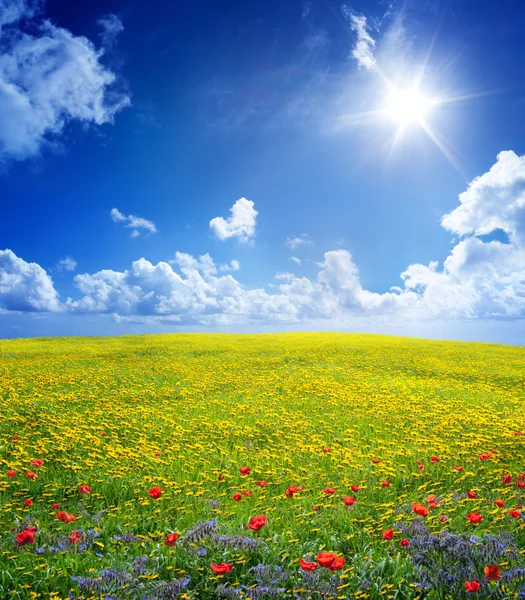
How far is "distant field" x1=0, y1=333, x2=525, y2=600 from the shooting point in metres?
4.60

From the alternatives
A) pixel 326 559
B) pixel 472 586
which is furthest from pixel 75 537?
pixel 472 586

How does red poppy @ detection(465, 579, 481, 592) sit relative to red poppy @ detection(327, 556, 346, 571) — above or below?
below

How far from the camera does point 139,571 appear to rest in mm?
4594

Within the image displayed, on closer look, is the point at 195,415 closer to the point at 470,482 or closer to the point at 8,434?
the point at 8,434

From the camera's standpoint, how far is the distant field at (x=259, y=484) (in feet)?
15.1

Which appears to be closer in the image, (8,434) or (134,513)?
(134,513)

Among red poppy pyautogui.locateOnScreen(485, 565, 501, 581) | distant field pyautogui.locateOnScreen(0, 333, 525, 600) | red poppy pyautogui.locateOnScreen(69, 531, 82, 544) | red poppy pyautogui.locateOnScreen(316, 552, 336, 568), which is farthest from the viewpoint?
red poppy pyautogui.locateOnScreen(69, 531, 82, 544)

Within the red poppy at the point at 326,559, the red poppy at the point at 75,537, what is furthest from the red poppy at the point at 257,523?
the red poppy at the point at 75,537

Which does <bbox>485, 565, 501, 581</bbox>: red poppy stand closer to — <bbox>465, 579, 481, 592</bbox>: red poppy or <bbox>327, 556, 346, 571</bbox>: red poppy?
<bbox>465, 579, 481, 592</bbox>: red poppy

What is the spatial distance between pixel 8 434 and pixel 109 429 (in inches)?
97.4

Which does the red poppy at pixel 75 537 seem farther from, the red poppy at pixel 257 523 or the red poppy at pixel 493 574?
the red poppy at pixel 493 574

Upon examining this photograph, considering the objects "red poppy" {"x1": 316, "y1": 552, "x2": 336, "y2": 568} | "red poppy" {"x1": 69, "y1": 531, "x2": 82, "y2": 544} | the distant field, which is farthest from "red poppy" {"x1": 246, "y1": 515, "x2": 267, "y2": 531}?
"red poppy" {"x1": 69, "y1": 531, "x2": 82, "y2": 544}

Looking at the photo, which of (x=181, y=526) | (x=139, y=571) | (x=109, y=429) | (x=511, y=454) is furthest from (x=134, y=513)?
(x=511, y=454)

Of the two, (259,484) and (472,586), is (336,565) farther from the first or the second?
(259,484)
